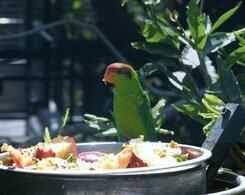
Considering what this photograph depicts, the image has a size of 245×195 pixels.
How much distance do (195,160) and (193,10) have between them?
88 centimetres

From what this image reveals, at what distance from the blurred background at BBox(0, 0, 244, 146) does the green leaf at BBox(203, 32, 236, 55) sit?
195 cm

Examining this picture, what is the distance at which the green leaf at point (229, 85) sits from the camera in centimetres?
212

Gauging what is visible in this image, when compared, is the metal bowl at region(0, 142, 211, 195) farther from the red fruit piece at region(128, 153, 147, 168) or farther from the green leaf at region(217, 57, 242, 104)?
the green leaf at region(217, 57, 242, 104)

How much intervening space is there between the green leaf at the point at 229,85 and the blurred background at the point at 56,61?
2137mm

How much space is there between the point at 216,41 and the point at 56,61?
2844 millimetres

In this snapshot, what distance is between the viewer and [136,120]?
1.85 meters

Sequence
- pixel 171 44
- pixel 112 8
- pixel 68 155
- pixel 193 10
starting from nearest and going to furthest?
pixel 68 155 → pixel 193 10 → pixel 171 44 → pixel 112 8

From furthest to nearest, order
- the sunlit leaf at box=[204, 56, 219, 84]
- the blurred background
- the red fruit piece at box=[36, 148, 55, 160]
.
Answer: the blurred background, the sunlit leaf at box=[204, 56, 219, 84], the red fruit piece at box=[36, 148, 55, 160]

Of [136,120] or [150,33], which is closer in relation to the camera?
[136,120]

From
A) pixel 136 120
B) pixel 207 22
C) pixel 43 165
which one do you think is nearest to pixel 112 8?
pixel 207 22

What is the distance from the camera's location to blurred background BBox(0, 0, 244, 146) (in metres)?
4.80

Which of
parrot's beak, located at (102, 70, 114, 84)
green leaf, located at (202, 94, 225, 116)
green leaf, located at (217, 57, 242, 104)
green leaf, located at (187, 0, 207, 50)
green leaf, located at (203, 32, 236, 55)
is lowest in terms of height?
green leaf, located at (202, 94, 225, 116)

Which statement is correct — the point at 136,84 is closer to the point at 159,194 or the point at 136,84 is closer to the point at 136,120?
the point at 136,120

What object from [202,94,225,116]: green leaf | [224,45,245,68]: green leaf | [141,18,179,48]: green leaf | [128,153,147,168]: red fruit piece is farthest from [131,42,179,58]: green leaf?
[128,153,147,168]: red fruit piece
